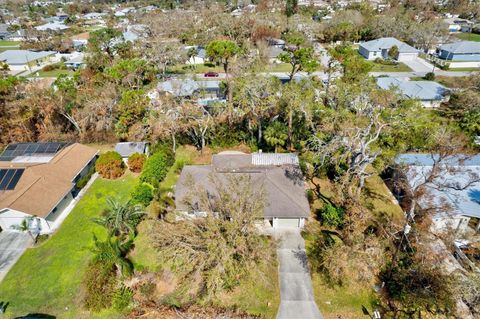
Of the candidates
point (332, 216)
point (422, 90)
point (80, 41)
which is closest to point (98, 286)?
point (332, 216)

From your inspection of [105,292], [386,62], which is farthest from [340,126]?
[386,62]

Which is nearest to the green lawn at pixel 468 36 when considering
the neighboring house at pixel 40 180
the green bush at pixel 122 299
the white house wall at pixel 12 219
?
the neighboring house at pixel 40 180

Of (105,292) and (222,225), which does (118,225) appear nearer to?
(105,292)

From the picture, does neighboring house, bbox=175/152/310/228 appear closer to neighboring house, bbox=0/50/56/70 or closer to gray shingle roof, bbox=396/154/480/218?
gray shingle roof, bbox=396/154/480/218

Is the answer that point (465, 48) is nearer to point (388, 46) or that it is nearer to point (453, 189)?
point (388, 46)


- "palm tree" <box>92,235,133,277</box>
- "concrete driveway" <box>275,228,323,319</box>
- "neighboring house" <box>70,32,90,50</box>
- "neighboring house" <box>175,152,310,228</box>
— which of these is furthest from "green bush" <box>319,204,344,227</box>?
"neighboring house" <box>70,32,90,50</box>

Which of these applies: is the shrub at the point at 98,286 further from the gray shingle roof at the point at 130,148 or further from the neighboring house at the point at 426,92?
the neighboring house at the point at 426,92

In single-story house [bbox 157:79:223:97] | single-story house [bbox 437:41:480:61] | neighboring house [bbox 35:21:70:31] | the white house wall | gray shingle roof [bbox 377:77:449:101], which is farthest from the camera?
neighboring house [bbox 35:21:70:31]
